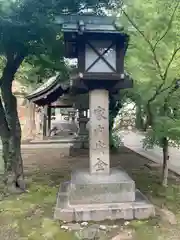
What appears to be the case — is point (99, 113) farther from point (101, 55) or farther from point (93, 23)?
point (93, 23)

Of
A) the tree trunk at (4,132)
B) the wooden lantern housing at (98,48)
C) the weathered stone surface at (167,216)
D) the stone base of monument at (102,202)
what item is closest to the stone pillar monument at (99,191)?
the stone base of monument at (102,202)

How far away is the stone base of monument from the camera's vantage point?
5.27 metres

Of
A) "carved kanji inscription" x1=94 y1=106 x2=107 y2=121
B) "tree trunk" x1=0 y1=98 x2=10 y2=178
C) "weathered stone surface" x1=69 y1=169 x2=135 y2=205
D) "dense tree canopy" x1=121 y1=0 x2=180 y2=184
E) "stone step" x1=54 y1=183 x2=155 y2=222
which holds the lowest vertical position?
"stone step" x1=54 y1=183 x2=155 y2=222

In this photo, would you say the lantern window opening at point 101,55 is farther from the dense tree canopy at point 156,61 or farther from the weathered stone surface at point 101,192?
the weathered stone surface at point 101,192

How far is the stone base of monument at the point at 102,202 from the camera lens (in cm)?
527

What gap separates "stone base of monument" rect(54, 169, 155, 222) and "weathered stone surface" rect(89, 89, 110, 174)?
0.31 m

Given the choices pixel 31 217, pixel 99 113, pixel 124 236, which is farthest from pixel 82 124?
pixel 124 236

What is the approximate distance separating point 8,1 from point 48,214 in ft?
12.8

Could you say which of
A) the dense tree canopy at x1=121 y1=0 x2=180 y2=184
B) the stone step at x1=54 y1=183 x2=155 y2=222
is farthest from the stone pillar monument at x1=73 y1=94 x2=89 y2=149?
the stone step at x1=54 y1=183 x2=155 y2=222

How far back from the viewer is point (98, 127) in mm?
6062

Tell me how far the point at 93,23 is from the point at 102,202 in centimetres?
342

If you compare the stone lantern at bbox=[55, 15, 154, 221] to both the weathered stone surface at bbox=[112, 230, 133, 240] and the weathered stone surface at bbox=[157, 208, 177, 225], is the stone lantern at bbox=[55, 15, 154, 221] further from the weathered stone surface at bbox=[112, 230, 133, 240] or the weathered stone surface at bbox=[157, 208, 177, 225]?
the weathered stone surface at bbox=[112, 230, 133, 240]

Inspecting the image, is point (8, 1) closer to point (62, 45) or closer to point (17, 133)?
point (62, 45)

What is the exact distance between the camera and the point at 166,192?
22.7 feet
